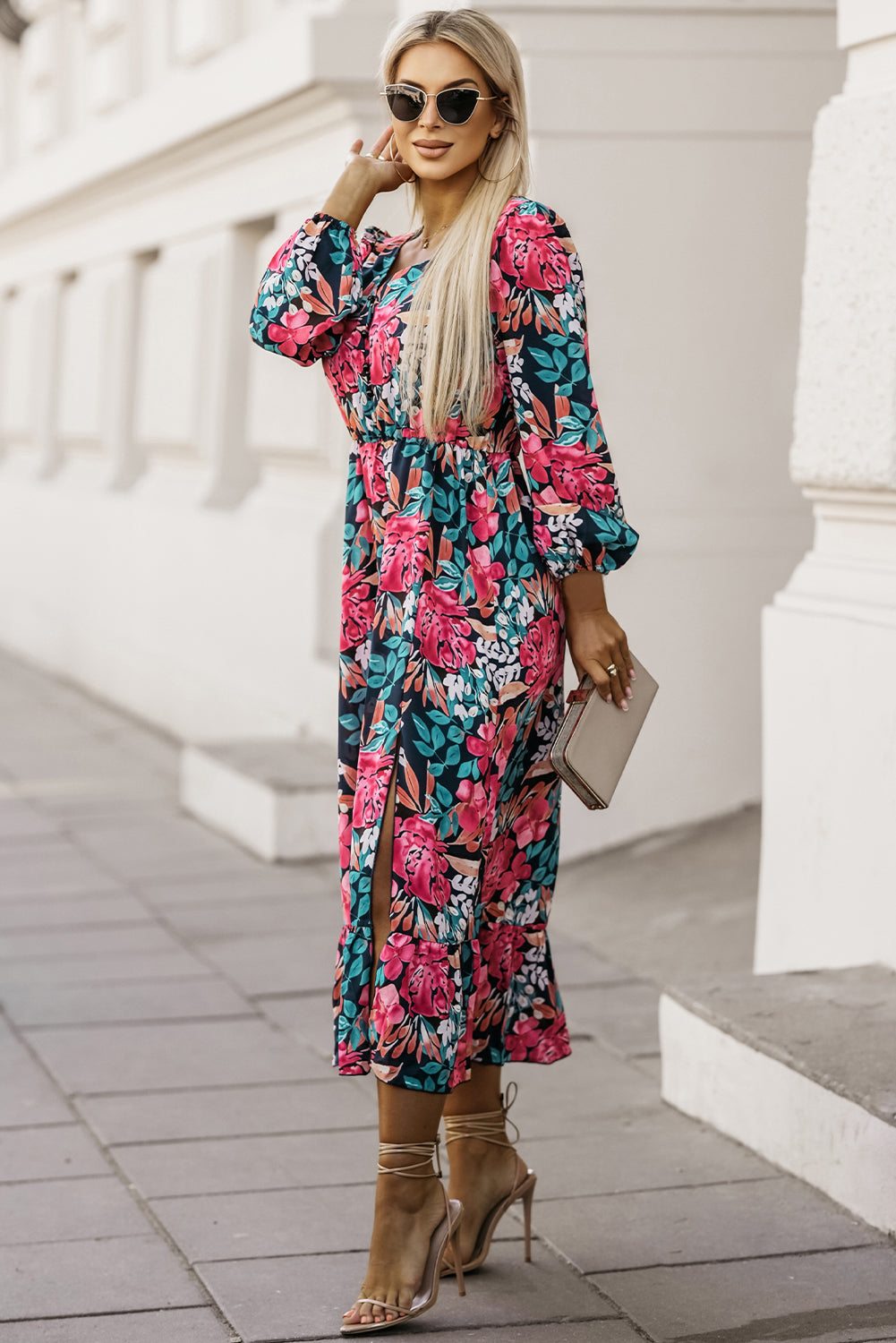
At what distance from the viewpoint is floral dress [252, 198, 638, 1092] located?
10.0 ft

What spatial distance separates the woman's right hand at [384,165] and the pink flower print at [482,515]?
0.53 metres

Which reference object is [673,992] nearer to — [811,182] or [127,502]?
[811,182]

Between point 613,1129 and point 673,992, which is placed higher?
point 673,992

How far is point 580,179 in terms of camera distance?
6.44 m

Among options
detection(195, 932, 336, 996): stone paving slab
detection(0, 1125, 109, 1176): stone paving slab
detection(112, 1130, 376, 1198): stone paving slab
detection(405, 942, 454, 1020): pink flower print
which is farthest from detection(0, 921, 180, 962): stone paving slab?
detection(405, 942, 454, 1020): pink flower print

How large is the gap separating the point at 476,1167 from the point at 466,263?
144 cm

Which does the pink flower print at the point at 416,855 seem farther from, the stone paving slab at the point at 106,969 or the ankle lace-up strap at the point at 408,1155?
the stone paving slab at the point at 106,969

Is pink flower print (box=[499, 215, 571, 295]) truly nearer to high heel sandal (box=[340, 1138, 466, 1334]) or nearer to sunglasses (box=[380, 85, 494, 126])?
sunglasses (box=[380, 85, 494, 126])

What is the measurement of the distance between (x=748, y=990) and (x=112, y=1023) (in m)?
1.65

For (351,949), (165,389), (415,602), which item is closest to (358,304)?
(415,602)

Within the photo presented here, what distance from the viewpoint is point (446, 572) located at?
311cm

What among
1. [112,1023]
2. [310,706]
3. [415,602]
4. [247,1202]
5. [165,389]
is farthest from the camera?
[165,389]

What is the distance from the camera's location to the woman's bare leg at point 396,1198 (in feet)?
10.2

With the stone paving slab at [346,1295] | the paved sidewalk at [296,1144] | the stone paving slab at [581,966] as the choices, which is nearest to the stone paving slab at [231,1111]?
the paved sidewalk at [296,1144]
